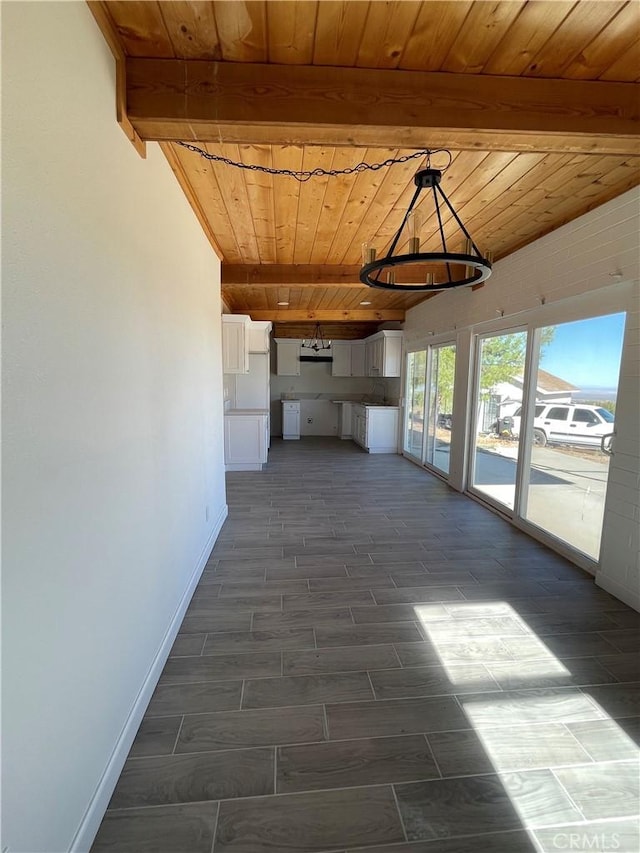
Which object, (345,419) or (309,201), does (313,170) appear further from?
(345,419)

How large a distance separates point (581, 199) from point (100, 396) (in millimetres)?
3282

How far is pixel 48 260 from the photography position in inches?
39.7

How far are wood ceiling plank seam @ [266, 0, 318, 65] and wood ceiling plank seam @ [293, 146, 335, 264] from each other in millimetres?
488

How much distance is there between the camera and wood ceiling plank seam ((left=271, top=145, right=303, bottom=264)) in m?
2.14

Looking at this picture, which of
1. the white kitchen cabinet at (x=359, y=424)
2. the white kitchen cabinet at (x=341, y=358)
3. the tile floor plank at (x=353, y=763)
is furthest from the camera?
the white kitchen cabinet at (x=341, y=358)

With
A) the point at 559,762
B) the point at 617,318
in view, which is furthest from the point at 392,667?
the point at 617,318

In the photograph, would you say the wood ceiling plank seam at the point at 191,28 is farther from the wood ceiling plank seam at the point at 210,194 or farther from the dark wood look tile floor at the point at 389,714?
the dark wood look tile floor at the point at 389,714

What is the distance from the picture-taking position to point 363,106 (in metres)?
1.58

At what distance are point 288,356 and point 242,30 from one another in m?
7.64

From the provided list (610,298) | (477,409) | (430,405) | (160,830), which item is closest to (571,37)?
(610,298)

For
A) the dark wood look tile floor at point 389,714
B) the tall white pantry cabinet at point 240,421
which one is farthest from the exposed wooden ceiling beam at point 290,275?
the dark wood look tile floor at point 389,714

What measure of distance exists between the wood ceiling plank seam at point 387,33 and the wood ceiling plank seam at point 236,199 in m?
0.85

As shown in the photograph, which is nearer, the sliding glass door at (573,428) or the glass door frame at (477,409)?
the sliding glass door at (573,428)

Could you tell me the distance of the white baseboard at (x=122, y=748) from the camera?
1.18 m
